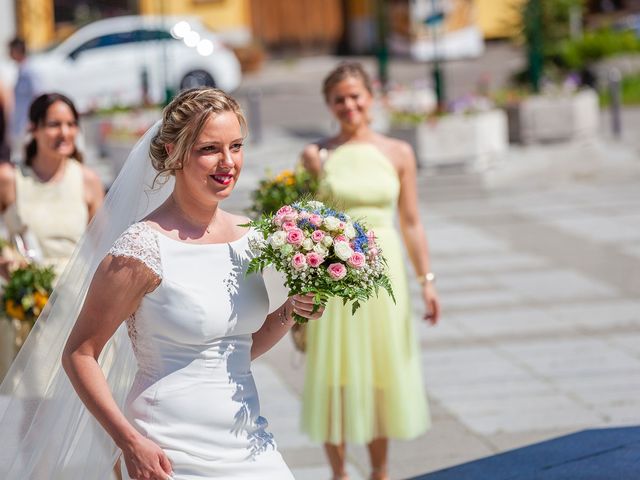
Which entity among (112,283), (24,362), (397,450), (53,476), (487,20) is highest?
(487,20)

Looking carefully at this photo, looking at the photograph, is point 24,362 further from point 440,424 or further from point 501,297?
point 501,297

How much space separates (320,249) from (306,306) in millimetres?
176

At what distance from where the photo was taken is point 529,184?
701 inches

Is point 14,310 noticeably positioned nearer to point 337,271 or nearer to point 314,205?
point 314,205

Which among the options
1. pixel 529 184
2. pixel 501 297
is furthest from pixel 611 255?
pixel 529 184

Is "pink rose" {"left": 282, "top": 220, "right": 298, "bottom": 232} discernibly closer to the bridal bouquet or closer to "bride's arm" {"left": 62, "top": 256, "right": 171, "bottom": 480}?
the bridal bouquet

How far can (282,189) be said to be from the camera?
6453mm

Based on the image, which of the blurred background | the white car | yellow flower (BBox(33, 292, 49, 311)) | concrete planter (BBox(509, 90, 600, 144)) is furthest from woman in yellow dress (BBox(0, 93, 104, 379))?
the white car

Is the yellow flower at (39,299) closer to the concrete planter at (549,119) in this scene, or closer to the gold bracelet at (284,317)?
the gold bracelet at (284,317)

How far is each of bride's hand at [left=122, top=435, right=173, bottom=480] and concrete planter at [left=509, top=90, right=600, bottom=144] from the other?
51.6 feet

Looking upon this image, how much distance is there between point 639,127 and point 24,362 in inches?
789

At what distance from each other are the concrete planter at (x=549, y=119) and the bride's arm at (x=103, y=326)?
614 inches

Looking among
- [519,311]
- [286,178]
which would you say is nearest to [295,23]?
[519,311]

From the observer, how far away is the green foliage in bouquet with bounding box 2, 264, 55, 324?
6.11 metres
